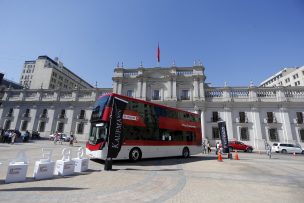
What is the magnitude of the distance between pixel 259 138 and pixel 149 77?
23.7m

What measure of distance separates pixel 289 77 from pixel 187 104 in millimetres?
50850

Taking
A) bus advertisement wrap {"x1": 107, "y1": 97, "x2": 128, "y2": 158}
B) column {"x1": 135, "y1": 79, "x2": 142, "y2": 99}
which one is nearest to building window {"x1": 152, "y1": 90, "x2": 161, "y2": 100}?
column {"x1": 135, "y1": 79, "x2": 142, "y2": 99}

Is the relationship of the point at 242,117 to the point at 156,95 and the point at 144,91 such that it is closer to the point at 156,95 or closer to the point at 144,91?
the point at 156,95

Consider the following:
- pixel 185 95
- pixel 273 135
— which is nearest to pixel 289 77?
pixel 273 135

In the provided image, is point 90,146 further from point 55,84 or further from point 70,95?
Result: point 55,84

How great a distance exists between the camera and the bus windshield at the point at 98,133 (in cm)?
1013

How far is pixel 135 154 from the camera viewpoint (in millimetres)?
11539

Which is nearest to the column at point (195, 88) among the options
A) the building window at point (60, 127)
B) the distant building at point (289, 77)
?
the building window at point (60, 127)

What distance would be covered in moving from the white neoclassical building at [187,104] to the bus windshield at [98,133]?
2315 centimetres

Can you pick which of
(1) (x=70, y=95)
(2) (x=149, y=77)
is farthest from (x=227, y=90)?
(1) (x=70, y=95)

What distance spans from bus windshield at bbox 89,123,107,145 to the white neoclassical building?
23.2 metres

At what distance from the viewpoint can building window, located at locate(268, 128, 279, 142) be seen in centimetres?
2942

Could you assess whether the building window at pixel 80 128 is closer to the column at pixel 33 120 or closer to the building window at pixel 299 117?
the column at pixel 33 120

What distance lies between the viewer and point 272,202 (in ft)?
15.8
